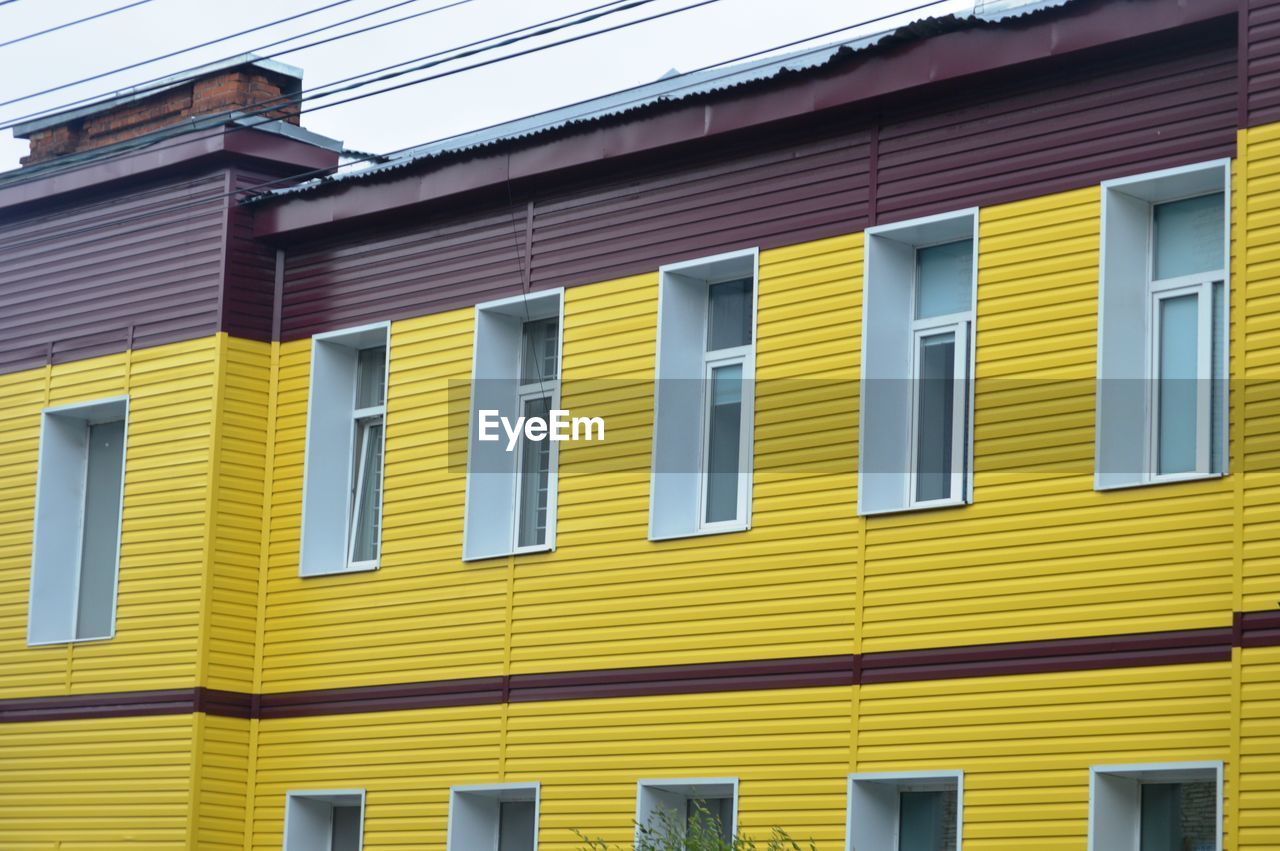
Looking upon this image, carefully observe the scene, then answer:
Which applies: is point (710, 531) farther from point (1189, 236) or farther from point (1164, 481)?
point (1189, 236)

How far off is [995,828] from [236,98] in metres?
10.8

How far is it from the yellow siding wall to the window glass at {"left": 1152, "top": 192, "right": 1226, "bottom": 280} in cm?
974

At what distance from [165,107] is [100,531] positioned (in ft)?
14.1

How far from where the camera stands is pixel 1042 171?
601 inches

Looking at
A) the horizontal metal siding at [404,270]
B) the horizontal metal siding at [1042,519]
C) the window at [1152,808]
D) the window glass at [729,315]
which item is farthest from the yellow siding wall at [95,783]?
the window at [1152,808]

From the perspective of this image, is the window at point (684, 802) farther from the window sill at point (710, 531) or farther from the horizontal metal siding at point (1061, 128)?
the horizontal metal siding at point (1061, 128)

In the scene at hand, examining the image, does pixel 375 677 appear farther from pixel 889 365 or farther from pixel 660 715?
pixel 889 365

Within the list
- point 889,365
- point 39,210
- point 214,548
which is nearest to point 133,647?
point 214,548

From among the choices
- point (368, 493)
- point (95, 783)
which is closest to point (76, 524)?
point (95, 783)

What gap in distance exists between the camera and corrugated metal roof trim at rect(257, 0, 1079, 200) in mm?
15695

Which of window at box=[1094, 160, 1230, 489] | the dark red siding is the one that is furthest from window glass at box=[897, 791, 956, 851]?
the dark red siding

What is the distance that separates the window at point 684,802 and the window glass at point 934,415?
9.10 feet

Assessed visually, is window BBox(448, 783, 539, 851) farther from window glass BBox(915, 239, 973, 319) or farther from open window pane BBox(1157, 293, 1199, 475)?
open window pane BBox(1157, 293, 1199, 475)

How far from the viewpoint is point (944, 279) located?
1617 centimetres
